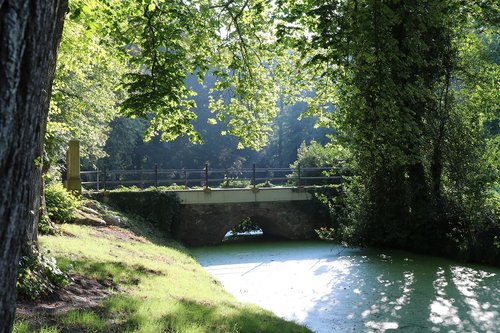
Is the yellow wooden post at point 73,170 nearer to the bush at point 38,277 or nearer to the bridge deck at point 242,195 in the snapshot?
the bridge deck at point 242,195

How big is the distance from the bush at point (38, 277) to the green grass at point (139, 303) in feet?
1.77

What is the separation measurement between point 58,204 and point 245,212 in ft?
32.3

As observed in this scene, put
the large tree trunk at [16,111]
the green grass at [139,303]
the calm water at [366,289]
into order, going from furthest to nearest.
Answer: the calm water at [366,289] < the green grass at [139,303] < the large tree trunk at [16,111]

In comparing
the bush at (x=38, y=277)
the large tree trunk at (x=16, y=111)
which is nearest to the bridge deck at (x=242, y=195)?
the bush at (x=38, y=277)

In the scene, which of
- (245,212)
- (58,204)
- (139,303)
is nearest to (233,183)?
(245,212)

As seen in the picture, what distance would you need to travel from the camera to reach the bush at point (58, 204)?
35.8ft

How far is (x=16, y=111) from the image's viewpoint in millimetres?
1638

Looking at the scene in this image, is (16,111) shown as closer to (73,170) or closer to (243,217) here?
(73,170)

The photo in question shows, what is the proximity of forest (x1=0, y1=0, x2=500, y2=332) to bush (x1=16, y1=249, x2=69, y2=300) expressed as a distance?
15 centimetres

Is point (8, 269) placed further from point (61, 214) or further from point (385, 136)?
point (61, 214)

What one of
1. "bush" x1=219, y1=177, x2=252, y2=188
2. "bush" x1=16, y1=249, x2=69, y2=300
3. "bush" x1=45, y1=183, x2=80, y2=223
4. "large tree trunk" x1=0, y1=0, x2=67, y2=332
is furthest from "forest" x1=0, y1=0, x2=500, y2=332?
"bush" x1=219, y1=177, x2=252, y2=188

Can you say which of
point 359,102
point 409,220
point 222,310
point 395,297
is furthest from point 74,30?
point 409,220

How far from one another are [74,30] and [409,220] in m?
9.95

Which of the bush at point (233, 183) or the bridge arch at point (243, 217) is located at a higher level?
the bush at point (233, 183)
